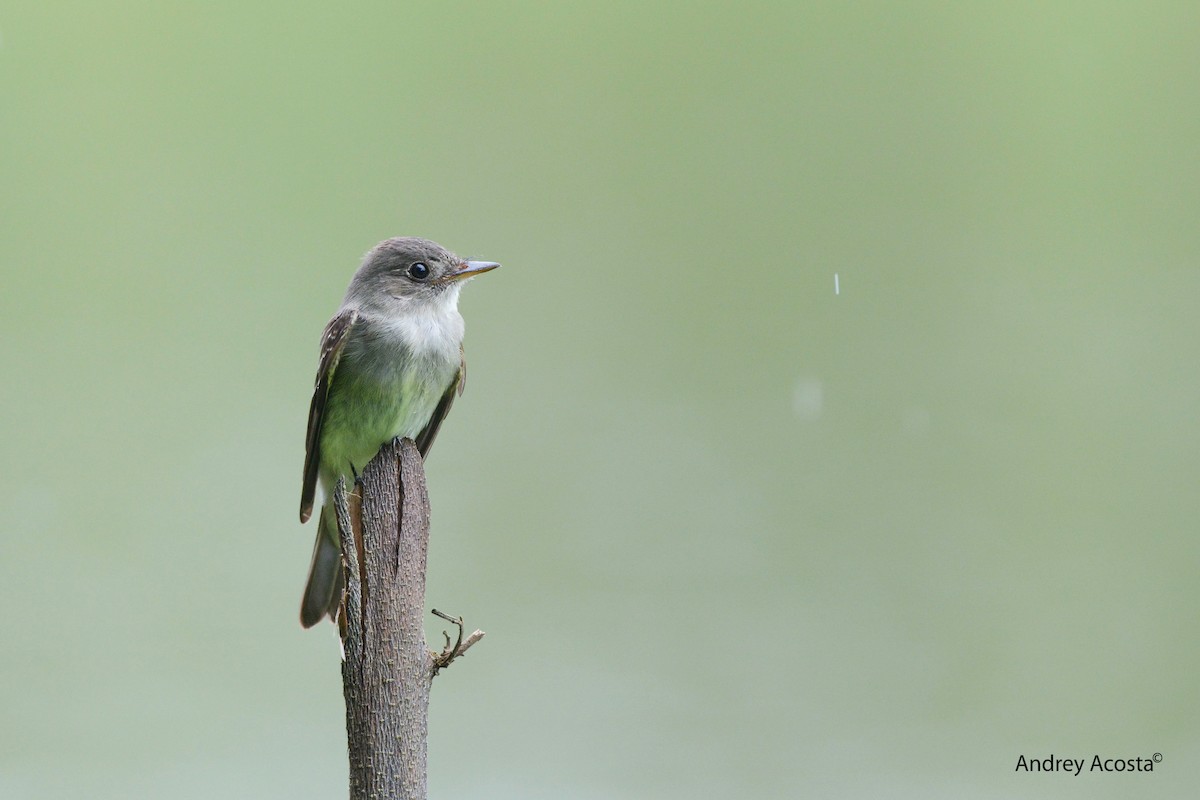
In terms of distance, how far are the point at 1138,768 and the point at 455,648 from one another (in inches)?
86.3

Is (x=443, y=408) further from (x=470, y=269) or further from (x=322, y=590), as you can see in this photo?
(x=322, y=590)

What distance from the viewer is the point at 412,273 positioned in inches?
97.0

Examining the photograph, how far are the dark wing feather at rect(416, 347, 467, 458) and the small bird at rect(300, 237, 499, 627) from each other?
0.16 ft

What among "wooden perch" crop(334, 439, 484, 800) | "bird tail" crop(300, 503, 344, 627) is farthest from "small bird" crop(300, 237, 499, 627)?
"wooden perch" crop(334, 439, 484, 800)

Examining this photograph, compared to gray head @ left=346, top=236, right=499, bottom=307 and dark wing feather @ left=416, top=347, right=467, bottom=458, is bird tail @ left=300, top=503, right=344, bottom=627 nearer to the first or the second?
dark wing feather @ left=416, top=347, right=467, bottom=458

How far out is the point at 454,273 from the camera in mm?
2475

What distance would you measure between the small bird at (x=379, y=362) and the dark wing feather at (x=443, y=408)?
5 centimetres

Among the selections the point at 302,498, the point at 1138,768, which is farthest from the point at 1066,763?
the point at 302,498

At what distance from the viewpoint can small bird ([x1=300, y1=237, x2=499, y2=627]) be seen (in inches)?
95.3

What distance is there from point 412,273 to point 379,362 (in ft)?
0.70

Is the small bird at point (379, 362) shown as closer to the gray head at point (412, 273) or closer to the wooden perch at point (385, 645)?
the gray head at point (412, 273)

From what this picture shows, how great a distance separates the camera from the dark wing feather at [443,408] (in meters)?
2.59

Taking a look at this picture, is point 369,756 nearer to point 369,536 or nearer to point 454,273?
point 369,536

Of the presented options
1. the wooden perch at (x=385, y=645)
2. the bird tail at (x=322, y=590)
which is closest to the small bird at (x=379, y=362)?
the bird tail at (x=322, y=590)
